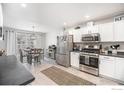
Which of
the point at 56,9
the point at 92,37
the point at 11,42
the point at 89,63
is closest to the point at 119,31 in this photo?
the point at 92,37

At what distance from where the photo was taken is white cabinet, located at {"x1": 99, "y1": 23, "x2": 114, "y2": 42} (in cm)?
259

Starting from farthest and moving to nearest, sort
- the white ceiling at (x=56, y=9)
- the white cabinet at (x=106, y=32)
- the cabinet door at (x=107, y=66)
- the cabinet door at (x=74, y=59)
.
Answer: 1. the cabinet door at (x=74, y=59)
2. the white cabinet at (x=106, y=32)
3. the cabinet door at (x=107, y=66)
4. the white ceiling at (x=56, y=9)

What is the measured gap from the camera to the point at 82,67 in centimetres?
315

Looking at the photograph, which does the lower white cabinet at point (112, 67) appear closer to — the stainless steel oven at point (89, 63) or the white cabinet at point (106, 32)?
the stainless steel oven at point (89, 63)

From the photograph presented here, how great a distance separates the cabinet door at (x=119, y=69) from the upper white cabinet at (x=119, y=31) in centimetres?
64

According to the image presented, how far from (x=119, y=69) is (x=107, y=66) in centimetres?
31

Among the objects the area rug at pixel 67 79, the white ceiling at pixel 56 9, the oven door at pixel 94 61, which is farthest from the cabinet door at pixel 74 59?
the white ceiling at pixel 56 9

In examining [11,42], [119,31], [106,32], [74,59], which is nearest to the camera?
[119,31]

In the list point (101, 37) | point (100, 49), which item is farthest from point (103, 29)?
point (100, 49)

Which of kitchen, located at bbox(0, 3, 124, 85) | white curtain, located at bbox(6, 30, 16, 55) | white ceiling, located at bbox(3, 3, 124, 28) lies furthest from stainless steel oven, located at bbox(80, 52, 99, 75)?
white curtain, located at bbox(6, 30, 16, 55)

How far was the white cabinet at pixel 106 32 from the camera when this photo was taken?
259 cm

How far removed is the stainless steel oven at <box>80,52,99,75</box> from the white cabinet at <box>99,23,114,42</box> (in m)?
0.64

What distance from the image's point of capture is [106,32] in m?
2.71

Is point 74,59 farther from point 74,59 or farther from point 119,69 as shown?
point 119,69
